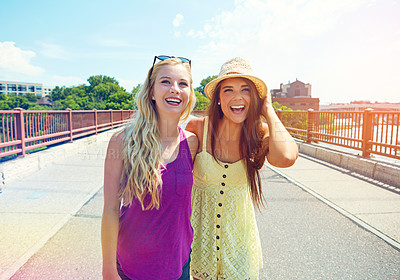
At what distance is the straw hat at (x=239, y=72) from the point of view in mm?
1938

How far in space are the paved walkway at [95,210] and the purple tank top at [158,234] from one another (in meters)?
1.53

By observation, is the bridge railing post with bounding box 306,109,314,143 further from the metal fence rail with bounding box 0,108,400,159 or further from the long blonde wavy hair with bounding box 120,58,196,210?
the long blonde wavy hair with bounding box 120,58,196,210

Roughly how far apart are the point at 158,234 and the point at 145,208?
0.54ft

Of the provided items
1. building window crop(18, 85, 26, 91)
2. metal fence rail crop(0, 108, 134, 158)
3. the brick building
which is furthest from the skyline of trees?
metal fence rail crop(0, 108, 134, 158)

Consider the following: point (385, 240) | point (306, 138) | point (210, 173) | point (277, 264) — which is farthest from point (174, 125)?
point (306, 138)

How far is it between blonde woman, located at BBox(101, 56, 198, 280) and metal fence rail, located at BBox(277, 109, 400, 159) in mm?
7077

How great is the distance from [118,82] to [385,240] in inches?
4747

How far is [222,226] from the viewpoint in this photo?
188 centimetres

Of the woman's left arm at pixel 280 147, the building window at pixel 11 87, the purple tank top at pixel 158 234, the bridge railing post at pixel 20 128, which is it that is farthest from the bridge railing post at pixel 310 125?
the building window at pixel 11 87

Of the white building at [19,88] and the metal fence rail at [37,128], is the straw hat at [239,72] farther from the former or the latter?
the white building at [19,88]

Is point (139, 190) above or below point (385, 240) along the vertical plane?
above

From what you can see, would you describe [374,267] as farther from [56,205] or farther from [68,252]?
[56,205]

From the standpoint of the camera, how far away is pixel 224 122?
2154mm

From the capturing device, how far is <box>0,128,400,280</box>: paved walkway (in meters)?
3.06
